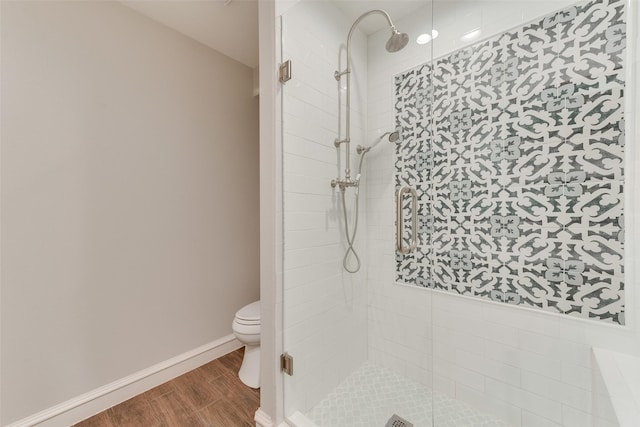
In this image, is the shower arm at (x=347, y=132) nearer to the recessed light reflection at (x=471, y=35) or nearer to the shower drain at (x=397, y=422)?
the recessed light reflection at (x=471, y=35)

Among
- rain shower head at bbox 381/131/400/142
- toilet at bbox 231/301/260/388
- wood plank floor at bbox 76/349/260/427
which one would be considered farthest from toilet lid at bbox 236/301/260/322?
rain shower head at bbox 381/131/400/142

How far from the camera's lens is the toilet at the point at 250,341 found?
1696 mm

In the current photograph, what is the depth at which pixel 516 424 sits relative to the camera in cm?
132

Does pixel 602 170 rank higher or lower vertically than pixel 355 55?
lower

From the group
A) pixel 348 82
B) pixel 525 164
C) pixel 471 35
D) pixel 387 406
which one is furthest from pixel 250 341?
pixel 471 35

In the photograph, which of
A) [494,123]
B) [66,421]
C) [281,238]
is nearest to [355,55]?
[494,123]

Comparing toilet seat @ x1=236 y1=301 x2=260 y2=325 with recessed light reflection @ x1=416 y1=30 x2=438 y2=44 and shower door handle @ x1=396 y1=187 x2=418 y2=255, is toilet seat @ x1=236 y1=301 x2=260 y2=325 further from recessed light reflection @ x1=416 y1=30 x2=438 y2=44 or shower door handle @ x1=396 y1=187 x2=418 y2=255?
recessed light reflection @ x1=416 y1=30 x2=438 y2=44

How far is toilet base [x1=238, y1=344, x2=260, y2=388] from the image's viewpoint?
1698 millimetres

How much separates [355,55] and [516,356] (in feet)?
6.08

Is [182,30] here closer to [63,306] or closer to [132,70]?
[132,70]

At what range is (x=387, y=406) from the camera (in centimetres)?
142

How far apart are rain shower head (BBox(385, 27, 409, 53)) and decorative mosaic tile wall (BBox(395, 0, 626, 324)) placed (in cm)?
15

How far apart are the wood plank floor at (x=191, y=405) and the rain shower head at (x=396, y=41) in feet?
7.29

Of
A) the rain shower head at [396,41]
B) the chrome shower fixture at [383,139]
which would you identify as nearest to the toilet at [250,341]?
the chrome shower fixture at [383,139]
